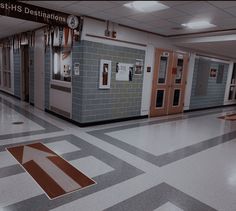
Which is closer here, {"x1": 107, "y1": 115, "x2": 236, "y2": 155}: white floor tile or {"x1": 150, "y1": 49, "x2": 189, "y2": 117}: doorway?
{"x1": 107, "y1": 115, "x2": 236, "y2": 155}: white floor tile

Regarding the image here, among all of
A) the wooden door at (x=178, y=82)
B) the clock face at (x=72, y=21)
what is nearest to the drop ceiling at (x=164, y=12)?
the clock face at (x=72, y=21)

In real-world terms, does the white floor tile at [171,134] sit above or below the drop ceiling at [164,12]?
below

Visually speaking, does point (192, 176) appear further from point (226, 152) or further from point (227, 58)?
point (227, 58)

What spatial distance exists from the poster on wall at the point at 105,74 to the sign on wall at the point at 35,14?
45.9 inches

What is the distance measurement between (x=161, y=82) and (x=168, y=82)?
32 centimetres

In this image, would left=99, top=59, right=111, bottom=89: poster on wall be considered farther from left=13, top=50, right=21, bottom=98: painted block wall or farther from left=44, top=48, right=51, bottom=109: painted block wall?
left=13, top=50, right=21, bottom=98: painted block wall

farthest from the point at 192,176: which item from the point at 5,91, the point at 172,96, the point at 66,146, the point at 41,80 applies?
the point at 5,91

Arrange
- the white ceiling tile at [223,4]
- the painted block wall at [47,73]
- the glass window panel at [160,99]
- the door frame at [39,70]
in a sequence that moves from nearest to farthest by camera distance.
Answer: the white ceiling tile at [223,4], the painted block wall at [47,73], the door frame at [39,70], the glass window panel at [160,99]

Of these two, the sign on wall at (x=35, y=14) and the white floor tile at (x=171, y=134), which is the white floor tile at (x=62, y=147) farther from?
the sign on wall at (x=35, y=14)

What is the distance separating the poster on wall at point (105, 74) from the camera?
207 inches

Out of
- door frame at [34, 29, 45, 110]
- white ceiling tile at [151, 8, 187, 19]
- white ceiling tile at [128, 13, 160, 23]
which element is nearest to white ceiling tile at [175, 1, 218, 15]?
white ceiling tile at [151, 8, 187, 19]

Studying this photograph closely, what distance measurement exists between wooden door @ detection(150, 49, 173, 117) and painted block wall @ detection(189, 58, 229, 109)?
1.74 meters

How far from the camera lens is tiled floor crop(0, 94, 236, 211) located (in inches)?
93.5

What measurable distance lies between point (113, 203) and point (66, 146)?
1.88 meters
